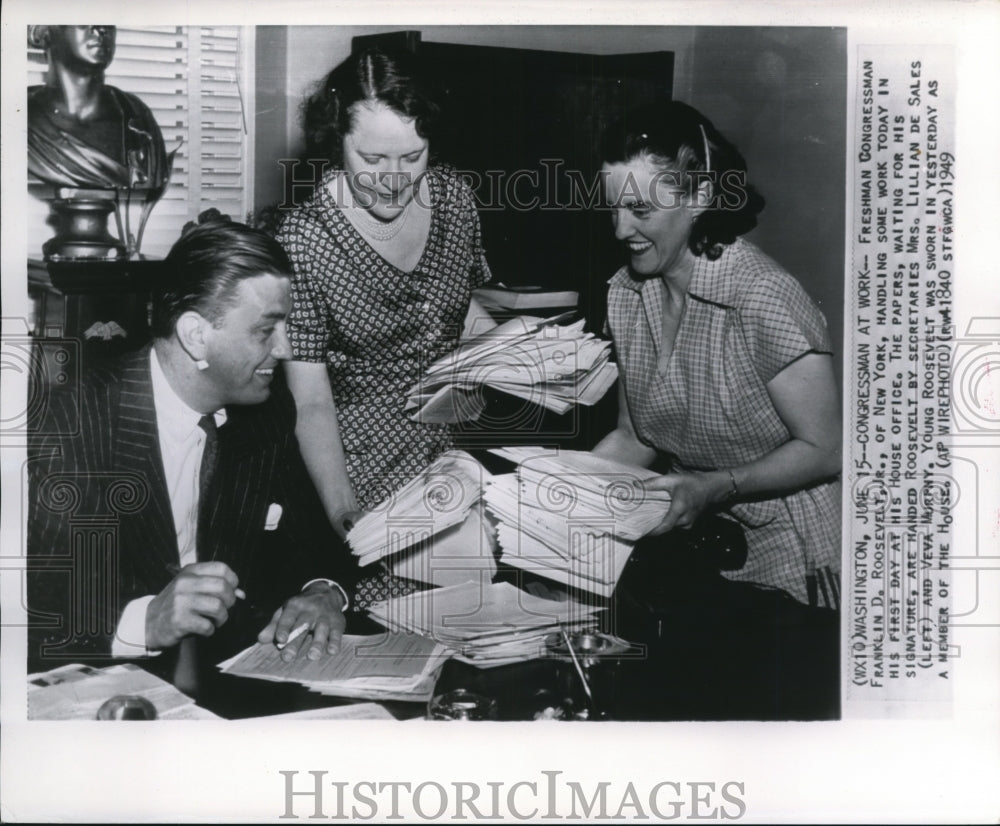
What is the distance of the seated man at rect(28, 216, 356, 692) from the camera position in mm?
2656

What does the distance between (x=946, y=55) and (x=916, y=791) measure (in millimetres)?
1922

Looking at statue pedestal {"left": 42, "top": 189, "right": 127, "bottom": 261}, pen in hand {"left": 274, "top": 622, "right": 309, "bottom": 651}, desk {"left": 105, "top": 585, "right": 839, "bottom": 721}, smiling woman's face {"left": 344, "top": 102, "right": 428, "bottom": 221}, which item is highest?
smiling woman's face {"left": 344, "top": 102, "right": 428, "bottom": 221}

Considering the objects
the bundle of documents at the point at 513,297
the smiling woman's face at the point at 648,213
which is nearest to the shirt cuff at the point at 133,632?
the bundle of documents at the point at 513,297

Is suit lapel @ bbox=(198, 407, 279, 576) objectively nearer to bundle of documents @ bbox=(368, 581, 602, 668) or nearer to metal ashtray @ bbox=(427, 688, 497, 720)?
→ bundle of documents @ bbox=(368, 581, 602, 668)

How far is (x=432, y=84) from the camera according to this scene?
2648 mm

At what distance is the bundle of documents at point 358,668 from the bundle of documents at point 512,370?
0.61m

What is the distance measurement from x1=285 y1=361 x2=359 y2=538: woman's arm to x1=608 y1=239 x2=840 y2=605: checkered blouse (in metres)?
0.77

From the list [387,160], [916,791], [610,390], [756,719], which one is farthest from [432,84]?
[916,791]

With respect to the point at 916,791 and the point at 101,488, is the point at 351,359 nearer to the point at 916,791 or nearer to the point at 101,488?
the point at 101,488

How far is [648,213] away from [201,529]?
142cm

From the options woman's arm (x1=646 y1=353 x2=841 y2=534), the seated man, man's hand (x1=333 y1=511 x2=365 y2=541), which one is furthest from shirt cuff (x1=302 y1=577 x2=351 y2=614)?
woman's arm (x1=646 y1=353 x2=841 y2=534)

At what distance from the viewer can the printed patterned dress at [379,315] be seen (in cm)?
265

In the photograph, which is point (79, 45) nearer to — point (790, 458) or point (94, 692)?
point (94, 692)

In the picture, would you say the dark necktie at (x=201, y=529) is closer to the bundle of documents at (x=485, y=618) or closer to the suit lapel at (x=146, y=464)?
the suit lapel at (x=146, y=464)
